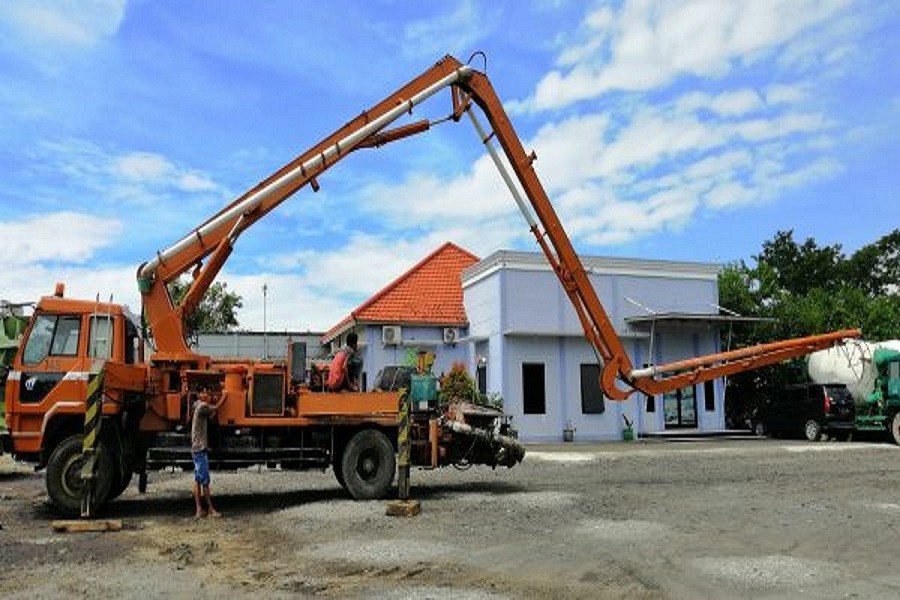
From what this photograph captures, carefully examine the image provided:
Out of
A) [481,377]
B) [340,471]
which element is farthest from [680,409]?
[340,471]

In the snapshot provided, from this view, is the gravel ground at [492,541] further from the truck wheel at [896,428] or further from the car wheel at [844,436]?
the car wheel at [844,436]

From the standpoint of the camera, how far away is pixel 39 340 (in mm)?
12508

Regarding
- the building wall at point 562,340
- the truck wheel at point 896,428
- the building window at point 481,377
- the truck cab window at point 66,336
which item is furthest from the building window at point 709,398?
the truck cab window at point 66,336

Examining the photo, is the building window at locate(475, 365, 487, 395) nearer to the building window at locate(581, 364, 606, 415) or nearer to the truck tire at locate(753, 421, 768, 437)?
the building window at locate(581, 364, 606, 415)

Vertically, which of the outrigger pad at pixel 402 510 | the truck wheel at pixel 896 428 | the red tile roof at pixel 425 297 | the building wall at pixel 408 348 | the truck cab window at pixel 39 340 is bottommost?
the outrigger pad at pixel 402 510

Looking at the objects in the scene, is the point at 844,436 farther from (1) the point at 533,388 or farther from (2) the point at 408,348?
(2) the point at 408,348

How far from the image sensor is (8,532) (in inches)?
433

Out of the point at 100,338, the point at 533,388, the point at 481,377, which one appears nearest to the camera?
the point at 100,338

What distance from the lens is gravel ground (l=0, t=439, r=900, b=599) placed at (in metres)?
7.69

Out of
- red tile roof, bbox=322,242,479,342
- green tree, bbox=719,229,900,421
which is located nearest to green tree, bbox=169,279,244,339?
red tile roof, bbox=322,242,479,342

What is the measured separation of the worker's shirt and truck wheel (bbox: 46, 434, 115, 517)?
1.31 metres

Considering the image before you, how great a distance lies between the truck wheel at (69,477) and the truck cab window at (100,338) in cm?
126

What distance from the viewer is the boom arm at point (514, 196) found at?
43.8 ft

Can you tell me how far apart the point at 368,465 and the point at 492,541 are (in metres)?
4.34
